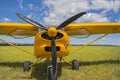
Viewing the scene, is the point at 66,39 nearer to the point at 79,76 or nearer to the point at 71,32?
the point at 79,76

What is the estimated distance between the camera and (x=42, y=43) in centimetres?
824

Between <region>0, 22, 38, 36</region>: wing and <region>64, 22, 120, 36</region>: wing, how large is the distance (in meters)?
1.61

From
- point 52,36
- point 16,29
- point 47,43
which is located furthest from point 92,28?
point 52,36

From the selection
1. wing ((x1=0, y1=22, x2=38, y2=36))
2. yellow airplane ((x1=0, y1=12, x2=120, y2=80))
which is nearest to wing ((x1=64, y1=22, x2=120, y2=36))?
yellow airplane ((x1=0, y1=12, x2=120, y2=80))

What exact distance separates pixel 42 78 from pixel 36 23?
6.57 feet

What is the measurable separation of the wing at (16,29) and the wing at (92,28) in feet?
5.29

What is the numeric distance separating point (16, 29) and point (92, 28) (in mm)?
3644

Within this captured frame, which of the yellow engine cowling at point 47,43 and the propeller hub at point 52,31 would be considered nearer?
the propeller hub at point 52,31

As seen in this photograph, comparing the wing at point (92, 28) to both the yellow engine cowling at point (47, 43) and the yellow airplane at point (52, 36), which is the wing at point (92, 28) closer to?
the yellow airplane at point (52, 36)

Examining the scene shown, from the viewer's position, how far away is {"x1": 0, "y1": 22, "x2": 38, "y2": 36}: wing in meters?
10.7

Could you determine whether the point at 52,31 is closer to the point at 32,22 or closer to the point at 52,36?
the point at 52,36

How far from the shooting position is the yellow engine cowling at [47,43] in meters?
8.20

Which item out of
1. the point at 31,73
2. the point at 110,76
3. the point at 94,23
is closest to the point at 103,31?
→ the point at 94,23

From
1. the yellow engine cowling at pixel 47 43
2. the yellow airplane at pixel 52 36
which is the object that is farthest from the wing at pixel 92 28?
the yellow engine cowling at pixel 47 43
